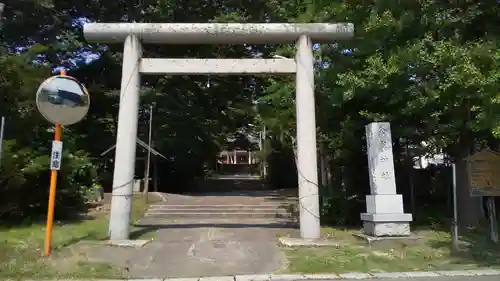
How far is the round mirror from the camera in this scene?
909 cm

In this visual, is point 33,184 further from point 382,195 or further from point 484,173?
point 484,173

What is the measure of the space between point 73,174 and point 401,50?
10.3 metres

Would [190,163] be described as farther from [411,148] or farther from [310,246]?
[310,246]

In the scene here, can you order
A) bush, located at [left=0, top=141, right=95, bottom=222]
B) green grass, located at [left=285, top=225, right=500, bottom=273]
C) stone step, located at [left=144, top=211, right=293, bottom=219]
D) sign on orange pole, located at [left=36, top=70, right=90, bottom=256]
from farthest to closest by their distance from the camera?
stone step, located at [left=144, top=211, right=293, bottom=219], bush, located at [left=0, top=141, right=95, bottom=222], sign on orange pole, located at [left=36, top=70, right=90, bottom=256], green grass, located at [left=285, top=225, right=500, bottom=273]

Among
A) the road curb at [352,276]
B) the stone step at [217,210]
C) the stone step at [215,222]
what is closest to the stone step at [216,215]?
the stone step at [217,210]

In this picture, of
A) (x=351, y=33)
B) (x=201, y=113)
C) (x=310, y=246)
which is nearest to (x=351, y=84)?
(x=351, y=33)

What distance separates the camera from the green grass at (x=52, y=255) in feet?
26.1


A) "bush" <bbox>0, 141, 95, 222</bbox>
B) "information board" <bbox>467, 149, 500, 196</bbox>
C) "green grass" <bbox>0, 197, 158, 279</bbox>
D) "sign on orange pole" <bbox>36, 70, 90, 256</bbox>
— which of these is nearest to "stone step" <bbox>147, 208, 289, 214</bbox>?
"bush" <bbox>0, 141, 95, 222</bbox>

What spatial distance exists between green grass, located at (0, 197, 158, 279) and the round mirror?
2.59 m

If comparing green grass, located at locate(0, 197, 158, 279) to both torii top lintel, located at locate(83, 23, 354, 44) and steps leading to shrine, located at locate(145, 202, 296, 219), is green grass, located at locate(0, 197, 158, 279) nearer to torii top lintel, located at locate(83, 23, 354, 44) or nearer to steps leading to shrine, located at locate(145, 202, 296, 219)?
steps leading to shrine, located at locate(145, 202, 296, 219)

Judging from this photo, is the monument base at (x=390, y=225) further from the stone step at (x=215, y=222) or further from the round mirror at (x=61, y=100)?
the round mirror at (x=61, y=100)

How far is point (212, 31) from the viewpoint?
38.6 feet

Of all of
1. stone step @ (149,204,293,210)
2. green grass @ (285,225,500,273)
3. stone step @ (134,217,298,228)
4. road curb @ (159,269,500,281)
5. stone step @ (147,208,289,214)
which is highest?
stone step @ (149,204,293,210)

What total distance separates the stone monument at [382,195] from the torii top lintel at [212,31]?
2.54m
